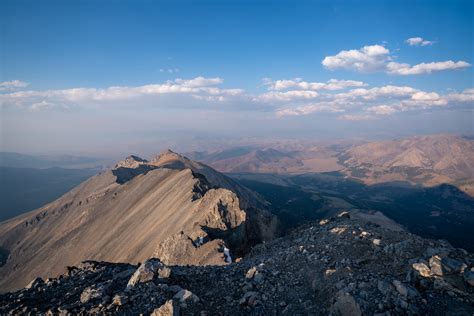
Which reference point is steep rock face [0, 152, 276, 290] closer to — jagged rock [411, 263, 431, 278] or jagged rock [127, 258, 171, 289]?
jagged rock [127, 258, 171, 289]

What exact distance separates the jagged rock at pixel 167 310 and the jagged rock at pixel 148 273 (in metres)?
2.42

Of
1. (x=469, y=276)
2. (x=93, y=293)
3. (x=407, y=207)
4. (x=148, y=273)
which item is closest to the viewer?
(x=469, y=276)

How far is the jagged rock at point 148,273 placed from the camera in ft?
42.2

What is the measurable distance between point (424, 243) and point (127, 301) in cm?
1342

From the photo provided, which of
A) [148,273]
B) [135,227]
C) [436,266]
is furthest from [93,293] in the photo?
[135,227]

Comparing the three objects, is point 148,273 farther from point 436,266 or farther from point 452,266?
point 452,266

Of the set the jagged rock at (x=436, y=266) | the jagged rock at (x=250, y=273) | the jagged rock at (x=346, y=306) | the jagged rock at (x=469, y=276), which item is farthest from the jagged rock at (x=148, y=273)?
the jagged rock at (x=469, y=276)

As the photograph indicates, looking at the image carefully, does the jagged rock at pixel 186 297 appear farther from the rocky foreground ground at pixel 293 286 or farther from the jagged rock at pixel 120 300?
the jagged rock at pixel 120 300

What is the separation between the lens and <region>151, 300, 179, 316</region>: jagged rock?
10.4 metres

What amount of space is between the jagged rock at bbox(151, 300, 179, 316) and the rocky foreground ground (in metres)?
0.03

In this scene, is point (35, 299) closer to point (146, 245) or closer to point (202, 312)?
point (202, 312)

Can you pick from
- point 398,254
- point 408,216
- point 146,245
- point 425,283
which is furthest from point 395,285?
point 408,216

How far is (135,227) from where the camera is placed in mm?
55156

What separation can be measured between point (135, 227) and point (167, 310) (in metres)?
47.6
